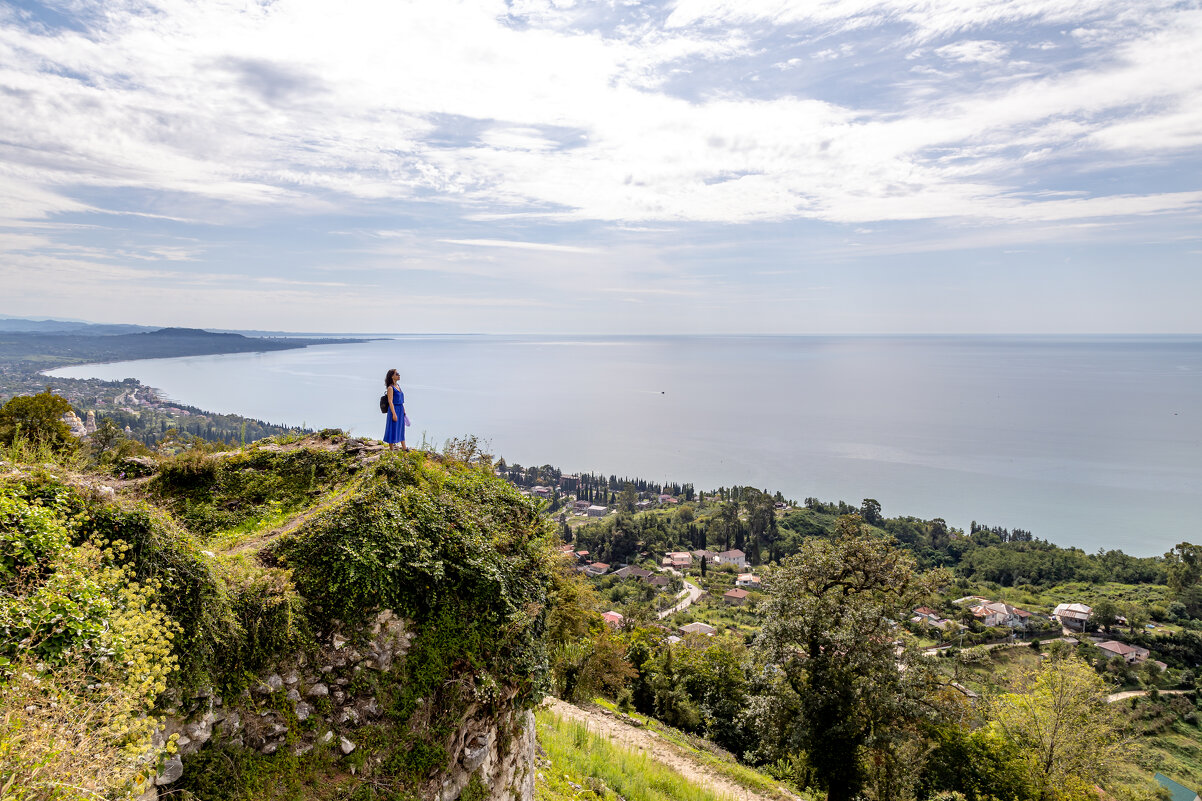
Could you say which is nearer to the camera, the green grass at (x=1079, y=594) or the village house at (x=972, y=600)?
the village house at (x=972, y=600)

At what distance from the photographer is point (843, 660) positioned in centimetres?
1281

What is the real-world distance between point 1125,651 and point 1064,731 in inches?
1783

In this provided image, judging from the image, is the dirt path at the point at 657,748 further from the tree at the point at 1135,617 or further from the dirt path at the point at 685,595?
the tree at the point at 1135,617

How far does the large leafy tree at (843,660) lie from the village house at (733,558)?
206ft

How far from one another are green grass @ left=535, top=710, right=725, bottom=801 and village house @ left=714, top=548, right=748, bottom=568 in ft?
217

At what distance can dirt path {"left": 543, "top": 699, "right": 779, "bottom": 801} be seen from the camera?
11508mm

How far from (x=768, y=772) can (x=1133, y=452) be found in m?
133

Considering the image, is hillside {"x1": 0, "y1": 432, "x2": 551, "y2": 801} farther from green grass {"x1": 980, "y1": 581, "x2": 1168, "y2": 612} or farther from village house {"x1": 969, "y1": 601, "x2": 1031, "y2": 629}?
green grass {"x1": 980, "y1": 581, "x2": 1168, "y2": 612}

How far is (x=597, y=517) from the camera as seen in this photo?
85750 mm

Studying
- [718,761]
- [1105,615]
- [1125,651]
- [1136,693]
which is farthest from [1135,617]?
[718,761]

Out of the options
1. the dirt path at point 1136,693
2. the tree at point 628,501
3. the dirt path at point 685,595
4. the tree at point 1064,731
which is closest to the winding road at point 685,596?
the dirt path at point 685,595

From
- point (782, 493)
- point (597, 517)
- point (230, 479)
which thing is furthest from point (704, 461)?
point (230, 479)

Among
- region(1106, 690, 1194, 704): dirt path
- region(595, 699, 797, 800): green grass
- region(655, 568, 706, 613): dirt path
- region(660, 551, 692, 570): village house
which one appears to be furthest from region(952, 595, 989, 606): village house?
region(595, 699, 797, 800): green grass

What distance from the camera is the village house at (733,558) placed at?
7431 centimetres
